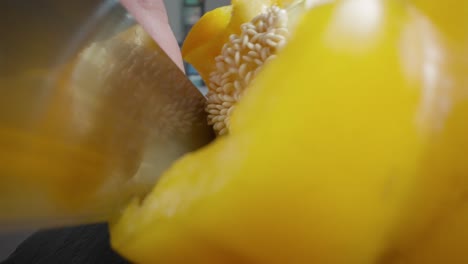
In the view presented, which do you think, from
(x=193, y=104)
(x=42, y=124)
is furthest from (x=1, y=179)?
(x=193, y=104)

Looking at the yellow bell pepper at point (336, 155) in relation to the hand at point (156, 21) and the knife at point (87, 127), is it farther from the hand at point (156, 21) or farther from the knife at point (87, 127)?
the hand at point (156, 21)

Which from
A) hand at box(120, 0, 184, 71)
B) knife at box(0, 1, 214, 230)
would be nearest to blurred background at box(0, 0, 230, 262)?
knife at box(0, 1, 214, 230)

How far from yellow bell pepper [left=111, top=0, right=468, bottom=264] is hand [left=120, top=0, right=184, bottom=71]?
16 cm

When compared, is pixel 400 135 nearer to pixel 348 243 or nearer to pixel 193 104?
pixel 348 243

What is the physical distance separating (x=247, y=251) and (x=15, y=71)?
0.49ft

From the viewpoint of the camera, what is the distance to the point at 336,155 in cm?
23

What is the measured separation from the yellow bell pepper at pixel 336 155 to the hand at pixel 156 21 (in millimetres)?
158

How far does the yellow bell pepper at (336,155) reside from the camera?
0.77ft

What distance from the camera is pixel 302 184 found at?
0.23 metres

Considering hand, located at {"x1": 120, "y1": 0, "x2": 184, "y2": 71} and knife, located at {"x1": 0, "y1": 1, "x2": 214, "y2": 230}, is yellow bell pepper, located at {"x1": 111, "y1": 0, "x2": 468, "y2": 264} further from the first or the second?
hand, located at {"x1": 120, "y1": 0, "x2": 184, "y2": 71}

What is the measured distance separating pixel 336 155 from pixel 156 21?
26cm

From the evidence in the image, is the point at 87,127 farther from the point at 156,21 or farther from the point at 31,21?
the point at 156,21

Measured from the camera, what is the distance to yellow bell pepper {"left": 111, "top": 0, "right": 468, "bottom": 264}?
0.77 ft

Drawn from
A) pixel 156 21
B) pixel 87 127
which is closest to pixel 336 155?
pixel 87 127
